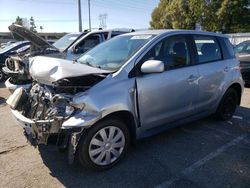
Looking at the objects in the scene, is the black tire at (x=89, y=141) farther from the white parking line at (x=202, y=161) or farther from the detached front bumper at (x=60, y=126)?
the white parking line at (x=202, y=161)

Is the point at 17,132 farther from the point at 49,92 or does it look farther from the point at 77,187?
the point at 77,187

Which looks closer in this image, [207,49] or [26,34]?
[207,49]

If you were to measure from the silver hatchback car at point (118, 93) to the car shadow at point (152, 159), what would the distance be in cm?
20

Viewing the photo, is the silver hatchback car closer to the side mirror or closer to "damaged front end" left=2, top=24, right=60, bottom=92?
the side mirror

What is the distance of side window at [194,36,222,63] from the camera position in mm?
4977

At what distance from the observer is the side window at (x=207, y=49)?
16.3 feet

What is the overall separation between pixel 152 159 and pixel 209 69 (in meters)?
1.88

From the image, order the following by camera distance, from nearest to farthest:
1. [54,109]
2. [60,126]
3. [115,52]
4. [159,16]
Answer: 1. [60,126]
2. [54,109]
3. [115,52]
4. [159,16]

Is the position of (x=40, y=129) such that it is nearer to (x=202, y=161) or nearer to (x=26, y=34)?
(x=202, y=161)

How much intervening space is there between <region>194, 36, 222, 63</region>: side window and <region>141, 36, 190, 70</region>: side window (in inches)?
12.8

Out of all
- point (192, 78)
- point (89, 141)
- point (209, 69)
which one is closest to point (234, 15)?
point (209, 69)

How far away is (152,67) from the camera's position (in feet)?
12.7

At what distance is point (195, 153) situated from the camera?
436 centimetres

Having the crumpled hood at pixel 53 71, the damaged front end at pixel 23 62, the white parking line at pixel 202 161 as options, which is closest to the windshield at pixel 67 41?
the damaged front end at pixel 23 62
